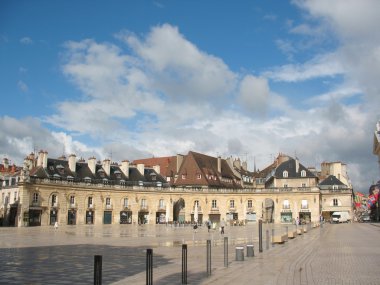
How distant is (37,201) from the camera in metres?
62.4

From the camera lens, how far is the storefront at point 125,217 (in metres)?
73.4

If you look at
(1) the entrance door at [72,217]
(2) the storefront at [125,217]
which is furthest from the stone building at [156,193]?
(1) the entrance door at [72,217]

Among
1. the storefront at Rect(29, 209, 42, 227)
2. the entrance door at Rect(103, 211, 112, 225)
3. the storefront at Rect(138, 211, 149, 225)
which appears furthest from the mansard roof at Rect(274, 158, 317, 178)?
the storefront at Rect(29, 209, 42, 227)

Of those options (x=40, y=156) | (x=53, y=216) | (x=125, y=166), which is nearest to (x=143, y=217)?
(x=125, y=166)

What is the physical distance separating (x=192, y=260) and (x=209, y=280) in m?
5.48

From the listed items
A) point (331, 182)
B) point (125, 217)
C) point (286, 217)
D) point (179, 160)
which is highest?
point (179, 160)

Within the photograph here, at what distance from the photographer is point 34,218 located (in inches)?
2441

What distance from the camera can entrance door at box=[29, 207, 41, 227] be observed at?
61.3 metres

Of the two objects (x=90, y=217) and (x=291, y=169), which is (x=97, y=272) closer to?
(x=90, y=217)

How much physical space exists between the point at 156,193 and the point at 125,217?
23.0ft

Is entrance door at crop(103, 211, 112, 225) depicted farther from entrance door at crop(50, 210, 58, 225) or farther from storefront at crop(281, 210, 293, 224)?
storefront at crop(281, 210, 293, 224)

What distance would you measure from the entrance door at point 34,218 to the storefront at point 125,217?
48.7 feet

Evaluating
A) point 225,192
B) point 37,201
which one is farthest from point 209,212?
point 37,201

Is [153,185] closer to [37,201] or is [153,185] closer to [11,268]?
[37,201]
